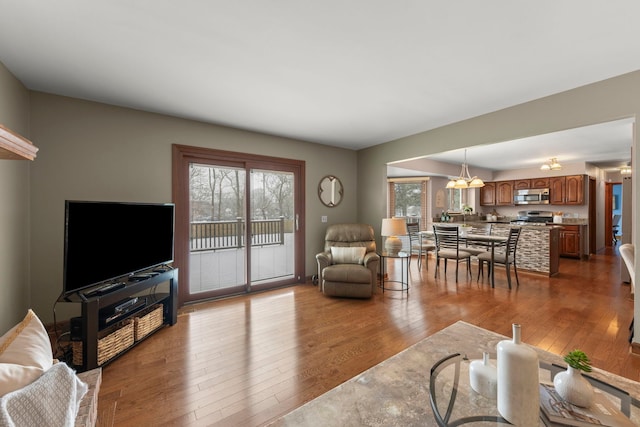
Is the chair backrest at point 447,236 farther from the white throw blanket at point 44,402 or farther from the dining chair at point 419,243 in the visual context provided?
the white throw blanket at point 44,402

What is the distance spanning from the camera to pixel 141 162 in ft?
10.6

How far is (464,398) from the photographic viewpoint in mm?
1131

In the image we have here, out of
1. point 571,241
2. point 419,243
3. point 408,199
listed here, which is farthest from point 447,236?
point 571,241

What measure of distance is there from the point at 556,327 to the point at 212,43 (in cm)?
438

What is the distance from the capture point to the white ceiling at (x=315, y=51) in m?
1.64

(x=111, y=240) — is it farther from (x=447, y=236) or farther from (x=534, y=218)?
(x=534, y=218)

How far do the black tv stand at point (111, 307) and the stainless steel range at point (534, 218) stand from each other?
8158 millimetres

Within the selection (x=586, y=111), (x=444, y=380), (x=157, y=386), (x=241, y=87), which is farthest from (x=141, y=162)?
(x=586, y=111)

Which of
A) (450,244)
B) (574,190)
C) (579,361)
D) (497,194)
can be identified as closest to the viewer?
(579,361)

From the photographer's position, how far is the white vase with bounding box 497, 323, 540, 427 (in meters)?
0.93

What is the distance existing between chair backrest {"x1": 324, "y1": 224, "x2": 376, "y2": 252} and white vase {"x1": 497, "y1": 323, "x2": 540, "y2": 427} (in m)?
3.59

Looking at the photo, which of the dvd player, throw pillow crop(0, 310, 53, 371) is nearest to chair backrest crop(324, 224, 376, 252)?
the dvd player

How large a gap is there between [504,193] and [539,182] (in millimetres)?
897

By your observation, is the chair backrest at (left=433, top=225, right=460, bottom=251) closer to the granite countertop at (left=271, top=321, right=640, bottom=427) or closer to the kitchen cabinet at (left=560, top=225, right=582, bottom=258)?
the granite countertop at (left=271, top=321, right=640, bottom=427)
